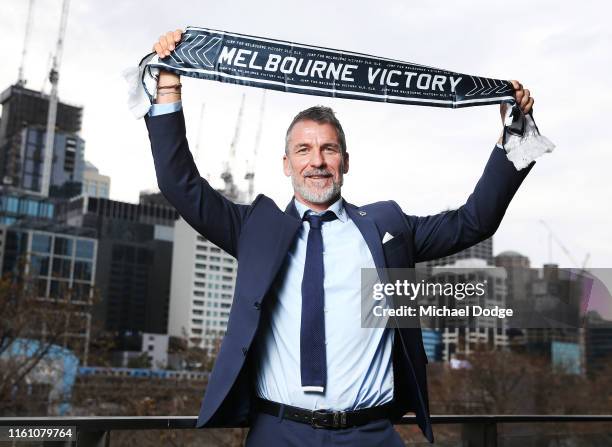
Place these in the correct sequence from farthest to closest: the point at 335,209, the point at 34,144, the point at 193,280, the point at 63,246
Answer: the point at 193,280 < the point at 34,144 < the point at 63,246 < the point at 335,209

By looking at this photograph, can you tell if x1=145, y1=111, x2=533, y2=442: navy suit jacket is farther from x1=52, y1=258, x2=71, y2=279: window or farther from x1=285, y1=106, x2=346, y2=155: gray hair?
x1=52, y1=258, x2=71, y2=279: window

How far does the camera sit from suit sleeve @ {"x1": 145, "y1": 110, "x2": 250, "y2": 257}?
2.51 m

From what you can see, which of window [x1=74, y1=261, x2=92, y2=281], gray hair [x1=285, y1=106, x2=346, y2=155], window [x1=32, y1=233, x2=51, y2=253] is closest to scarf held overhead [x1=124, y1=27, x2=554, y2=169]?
gray hair [x1=285, y1=106, x2=346, y2=155]

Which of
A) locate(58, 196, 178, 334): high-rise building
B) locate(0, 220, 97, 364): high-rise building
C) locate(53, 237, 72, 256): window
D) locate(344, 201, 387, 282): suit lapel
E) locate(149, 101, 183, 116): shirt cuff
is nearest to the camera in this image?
locate(149, 101, 183, 116): shirt cuff

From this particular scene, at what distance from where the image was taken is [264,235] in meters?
2.63

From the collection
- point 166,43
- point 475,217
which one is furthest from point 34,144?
point 475,217

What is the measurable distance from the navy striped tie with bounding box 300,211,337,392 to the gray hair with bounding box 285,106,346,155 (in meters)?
0.45

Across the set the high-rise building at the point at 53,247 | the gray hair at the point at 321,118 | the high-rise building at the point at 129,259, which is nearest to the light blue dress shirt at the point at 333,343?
the gray hair at the point at 321,118

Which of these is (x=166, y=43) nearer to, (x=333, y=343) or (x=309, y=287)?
(x=309, y=287)

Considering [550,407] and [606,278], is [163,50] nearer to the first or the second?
[606,278]

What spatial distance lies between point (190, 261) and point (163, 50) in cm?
12436

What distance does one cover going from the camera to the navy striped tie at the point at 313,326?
2426 millimetres

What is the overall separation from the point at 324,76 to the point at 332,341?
3.61 feet

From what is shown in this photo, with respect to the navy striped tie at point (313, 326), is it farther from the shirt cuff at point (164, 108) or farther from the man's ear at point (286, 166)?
the shirt cuff at point (164, 108)
